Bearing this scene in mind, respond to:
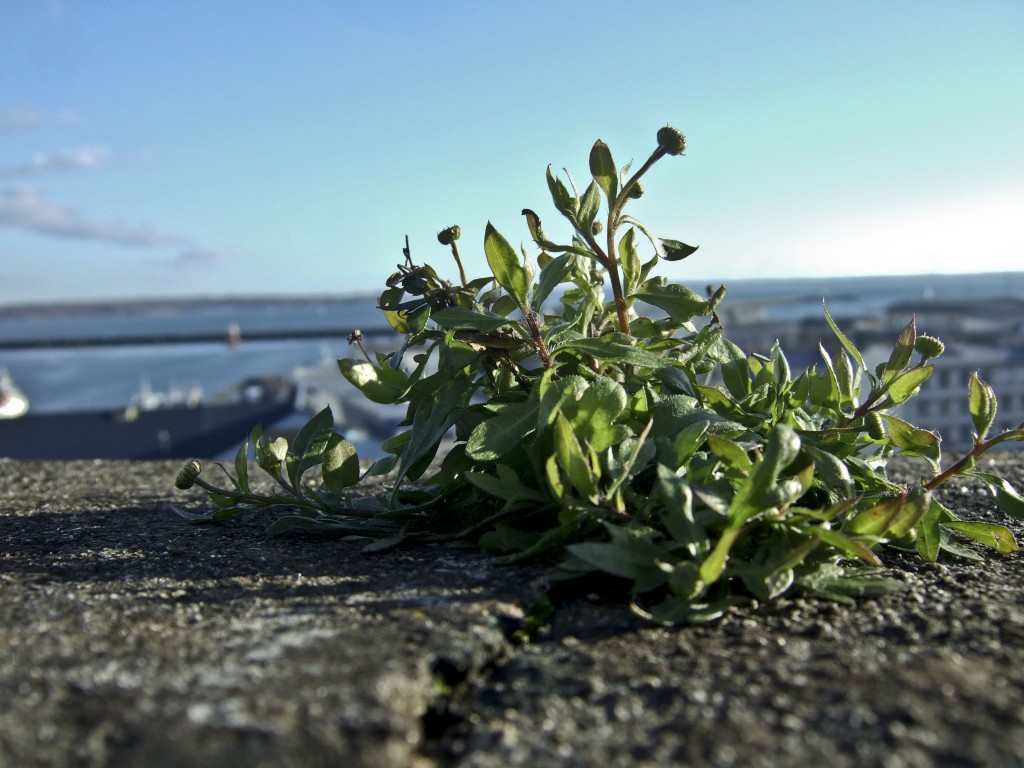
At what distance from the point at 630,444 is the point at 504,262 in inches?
12.2

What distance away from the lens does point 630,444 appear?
3.66ft

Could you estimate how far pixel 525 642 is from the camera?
0.89 meters

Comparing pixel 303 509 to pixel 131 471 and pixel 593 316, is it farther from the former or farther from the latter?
pixel 131 471

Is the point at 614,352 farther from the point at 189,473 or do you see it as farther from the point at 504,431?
the point at 189,473

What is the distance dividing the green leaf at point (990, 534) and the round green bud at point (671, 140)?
0.66 meters

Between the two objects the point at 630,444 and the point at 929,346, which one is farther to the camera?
the point at 929,346

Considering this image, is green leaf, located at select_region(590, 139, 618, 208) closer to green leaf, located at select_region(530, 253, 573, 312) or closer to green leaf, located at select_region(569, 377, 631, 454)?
green leaf, located at select_region(530, 253, 573, 312)

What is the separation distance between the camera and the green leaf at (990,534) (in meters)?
1.22

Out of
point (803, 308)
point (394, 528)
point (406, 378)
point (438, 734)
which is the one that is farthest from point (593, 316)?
point (803, 308)

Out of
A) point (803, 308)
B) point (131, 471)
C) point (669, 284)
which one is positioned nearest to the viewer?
point (669, 284)

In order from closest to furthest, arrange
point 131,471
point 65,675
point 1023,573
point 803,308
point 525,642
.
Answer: point 65,675 < point 525,642 < point 1023,573 < point 131,471 < point 803,308

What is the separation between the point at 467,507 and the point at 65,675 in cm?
68

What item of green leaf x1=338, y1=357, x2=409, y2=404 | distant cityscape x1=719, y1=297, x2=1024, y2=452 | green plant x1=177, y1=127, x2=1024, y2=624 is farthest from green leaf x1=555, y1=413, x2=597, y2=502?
distant cityscape x1=719, y1=297, x2=1024, y2=452

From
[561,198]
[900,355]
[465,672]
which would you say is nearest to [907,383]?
[900,355]
